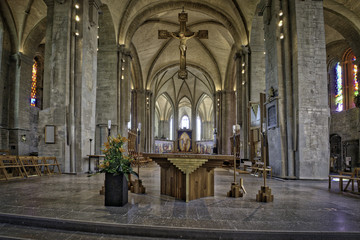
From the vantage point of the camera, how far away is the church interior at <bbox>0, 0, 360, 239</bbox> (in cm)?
360

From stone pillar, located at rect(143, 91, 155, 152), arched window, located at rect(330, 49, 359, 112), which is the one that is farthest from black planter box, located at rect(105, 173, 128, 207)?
stone pillar, located at rect(143, 91, 155, 152)

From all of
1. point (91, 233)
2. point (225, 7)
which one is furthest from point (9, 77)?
point (91, 233)

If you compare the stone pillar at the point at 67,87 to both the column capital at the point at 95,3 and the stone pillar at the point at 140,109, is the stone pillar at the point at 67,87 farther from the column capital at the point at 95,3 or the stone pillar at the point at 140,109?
the stone pillar at the point at 140,109

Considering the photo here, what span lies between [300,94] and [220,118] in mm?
17624

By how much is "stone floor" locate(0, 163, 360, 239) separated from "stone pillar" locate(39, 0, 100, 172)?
16.5 feet

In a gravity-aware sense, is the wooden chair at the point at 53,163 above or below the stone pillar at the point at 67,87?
below

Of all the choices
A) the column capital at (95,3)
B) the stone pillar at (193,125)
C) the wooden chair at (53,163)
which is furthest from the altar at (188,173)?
the stone pillar at (193,125)

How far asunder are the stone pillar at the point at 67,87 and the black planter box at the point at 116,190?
20.1ft

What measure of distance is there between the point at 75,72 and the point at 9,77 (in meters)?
8.41

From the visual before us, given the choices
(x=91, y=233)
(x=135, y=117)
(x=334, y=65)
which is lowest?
(x=91, y=233)

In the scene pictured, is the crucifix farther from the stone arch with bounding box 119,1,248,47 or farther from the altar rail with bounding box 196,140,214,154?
the altar rail with bounding box 196,140,214,154

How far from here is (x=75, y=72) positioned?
10180 millimetres

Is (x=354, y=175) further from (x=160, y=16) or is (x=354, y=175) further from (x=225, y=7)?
(x=160, y=16)

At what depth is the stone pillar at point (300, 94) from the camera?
8656mm
